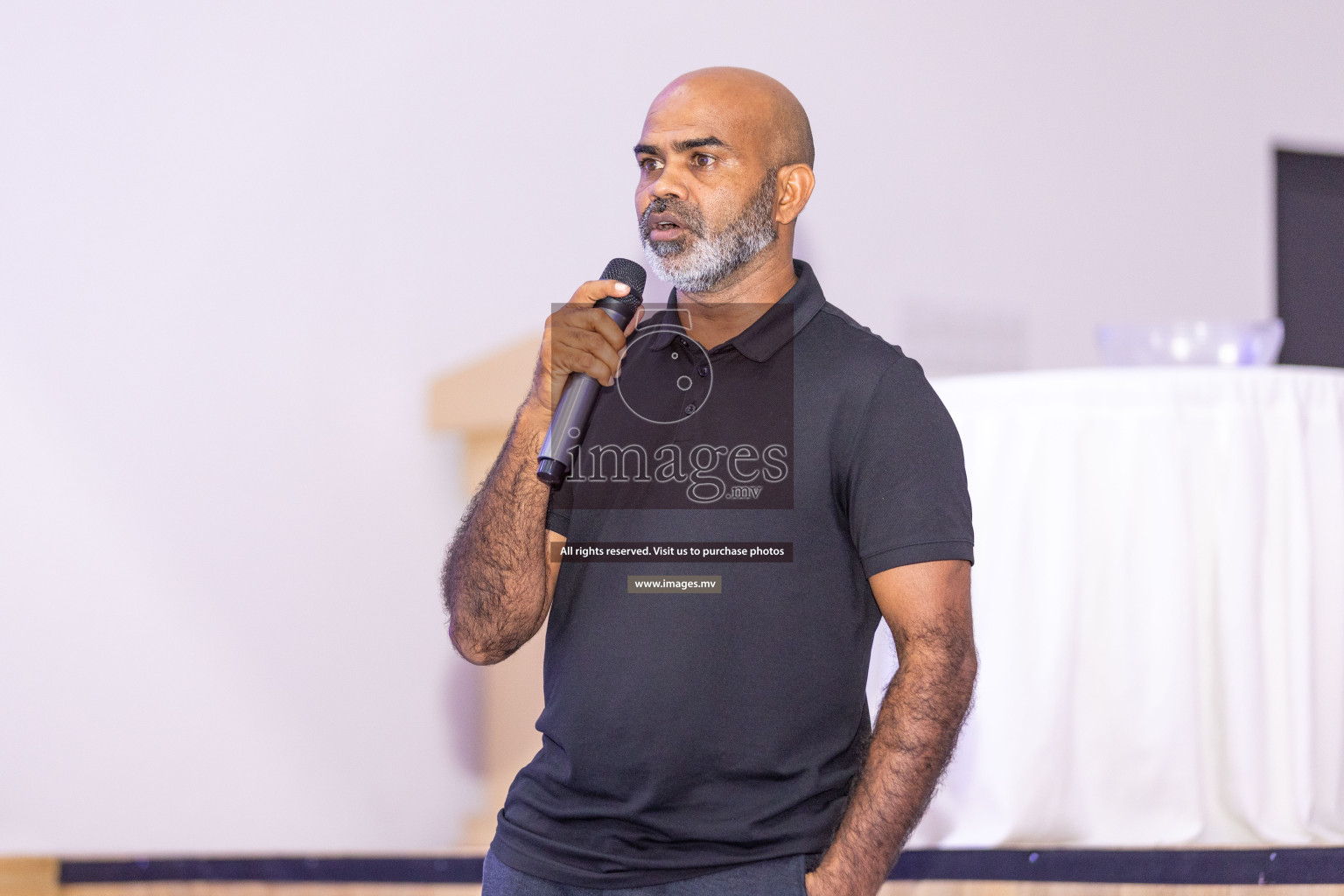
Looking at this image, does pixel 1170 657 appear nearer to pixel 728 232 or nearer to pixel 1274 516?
pixel 1274 516

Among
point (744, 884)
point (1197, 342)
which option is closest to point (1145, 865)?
point (1197, 342)

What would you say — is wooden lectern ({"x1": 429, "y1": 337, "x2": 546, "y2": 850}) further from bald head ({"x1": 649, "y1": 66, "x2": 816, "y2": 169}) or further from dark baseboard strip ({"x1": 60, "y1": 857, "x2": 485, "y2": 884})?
bald head ({"x1": 649, "y1": 66, "x2": 816, "y2": 169})

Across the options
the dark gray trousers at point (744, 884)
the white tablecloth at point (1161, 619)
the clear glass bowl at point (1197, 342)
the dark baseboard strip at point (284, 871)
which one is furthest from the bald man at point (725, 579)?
the dark baseboard strip at point (284, 871)

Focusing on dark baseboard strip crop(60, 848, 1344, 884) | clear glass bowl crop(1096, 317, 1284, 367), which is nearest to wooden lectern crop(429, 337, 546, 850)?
dark baseboard strip crop(60, 848, 1344, 884)

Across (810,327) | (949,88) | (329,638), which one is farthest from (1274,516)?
(329,638)

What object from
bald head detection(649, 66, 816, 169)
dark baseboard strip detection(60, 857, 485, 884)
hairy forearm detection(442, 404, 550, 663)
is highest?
bald head detection(649, 66, 816, 169)

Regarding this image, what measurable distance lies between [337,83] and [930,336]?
5.47 ft

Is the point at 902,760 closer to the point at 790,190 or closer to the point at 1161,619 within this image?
the point at 790,190

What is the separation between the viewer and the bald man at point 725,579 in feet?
3.46

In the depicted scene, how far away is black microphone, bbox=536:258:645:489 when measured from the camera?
1.08 meters

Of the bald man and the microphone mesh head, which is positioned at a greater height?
the microphone mesh head

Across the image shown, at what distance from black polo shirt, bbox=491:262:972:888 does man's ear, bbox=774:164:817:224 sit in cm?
17

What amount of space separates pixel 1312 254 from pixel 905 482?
3.25 metres

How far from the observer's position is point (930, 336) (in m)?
3.13
